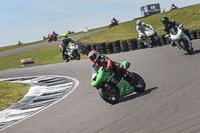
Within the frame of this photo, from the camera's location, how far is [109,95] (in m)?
7.27

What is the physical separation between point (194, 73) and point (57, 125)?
406cm

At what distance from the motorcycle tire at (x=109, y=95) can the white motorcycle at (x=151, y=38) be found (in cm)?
1111

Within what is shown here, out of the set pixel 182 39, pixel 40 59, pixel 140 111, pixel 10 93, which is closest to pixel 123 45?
pixel 182 39

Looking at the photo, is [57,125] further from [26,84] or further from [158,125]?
[26,84]

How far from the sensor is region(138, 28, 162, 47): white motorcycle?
18.0m

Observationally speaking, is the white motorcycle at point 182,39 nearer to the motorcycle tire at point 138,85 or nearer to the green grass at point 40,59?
the motorcycle tire at point 138,85

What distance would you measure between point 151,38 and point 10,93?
8.94 m

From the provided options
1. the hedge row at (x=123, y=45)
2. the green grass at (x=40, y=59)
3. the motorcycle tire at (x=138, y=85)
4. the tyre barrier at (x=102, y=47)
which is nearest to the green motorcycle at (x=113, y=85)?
the motorcycle tire at (x=138, y=85)

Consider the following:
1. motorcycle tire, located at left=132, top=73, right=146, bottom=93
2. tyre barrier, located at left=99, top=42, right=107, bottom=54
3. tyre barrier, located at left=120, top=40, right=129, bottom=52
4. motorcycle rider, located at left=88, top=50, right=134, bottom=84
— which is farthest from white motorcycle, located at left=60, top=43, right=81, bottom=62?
motorcycle rider, located at left=88, top=50, right=134, bottom=84

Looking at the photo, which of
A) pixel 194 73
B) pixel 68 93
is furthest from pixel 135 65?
pixel 194 73

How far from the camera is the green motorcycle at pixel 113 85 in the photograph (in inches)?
281

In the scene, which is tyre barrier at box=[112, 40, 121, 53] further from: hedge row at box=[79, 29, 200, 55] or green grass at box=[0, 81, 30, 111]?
green grass at box=[0, 81, 30, 111]

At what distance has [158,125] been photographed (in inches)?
190

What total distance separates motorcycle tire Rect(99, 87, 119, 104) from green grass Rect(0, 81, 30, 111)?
404cm
